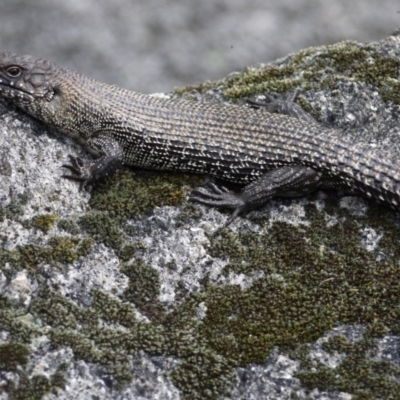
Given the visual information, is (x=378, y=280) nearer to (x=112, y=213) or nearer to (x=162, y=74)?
(x=112, y=213)

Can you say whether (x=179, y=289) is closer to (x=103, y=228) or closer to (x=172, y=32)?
(x=103, y=228)

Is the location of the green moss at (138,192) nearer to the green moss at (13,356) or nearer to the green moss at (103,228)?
the green moss at (103,228)

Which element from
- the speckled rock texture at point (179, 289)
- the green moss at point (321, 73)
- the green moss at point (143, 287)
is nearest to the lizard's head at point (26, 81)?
the speckled rock texture at point (179, 289)

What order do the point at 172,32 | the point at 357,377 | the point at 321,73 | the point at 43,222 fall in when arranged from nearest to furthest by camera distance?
the point at 357,377
the point at 43,222
the point at 321,73
the point at 172,32

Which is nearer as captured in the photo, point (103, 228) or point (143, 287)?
point (143, 287)

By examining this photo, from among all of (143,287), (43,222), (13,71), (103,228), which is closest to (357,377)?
(143,287)

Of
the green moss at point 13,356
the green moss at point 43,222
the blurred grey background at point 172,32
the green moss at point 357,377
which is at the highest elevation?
the blurred grey background at point 172,32
